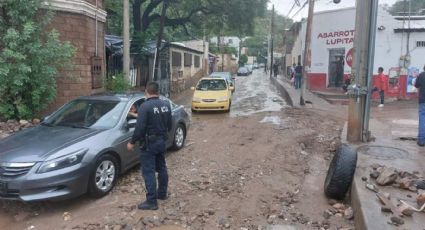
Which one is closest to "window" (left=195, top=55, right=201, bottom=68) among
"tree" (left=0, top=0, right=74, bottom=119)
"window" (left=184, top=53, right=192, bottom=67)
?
"window" (left=184, top=53, right=192, bottom=67)

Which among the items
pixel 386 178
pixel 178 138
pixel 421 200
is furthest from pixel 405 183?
pixel 178 138

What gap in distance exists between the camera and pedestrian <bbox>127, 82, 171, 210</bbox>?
17.7 feet

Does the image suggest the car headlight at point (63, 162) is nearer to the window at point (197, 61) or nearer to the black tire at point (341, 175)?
the black tire at point (341, 175)

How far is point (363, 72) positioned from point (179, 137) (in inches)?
164

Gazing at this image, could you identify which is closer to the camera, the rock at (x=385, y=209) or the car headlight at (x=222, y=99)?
the rock at (x=385, y=209)

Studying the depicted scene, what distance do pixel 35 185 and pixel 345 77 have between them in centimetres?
1912

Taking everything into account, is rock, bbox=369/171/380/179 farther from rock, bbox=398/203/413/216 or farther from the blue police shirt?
the blue police shirt

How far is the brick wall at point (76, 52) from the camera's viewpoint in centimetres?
1170

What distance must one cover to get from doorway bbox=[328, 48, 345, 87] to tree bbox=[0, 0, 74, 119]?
53.1ft

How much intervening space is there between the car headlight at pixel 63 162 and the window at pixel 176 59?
76.4 feet

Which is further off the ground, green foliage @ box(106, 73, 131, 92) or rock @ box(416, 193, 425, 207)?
green foliage @ box(106, 73, 131, 92)

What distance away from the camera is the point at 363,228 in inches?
173

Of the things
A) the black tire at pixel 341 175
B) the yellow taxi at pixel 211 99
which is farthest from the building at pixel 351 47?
the black tire at pixel 341 175

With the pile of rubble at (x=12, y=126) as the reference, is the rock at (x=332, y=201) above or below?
below
